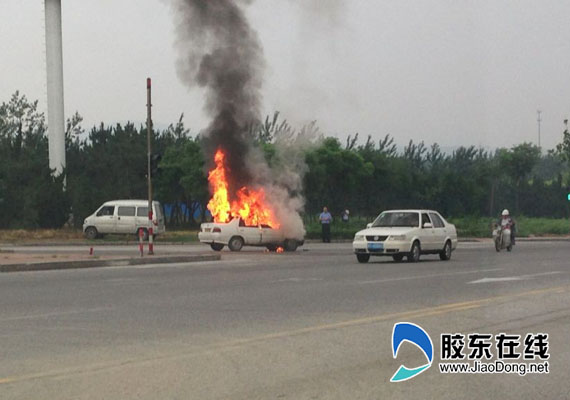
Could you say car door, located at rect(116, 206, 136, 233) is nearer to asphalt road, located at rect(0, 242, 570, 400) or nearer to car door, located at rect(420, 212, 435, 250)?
car door, located at rect(420, 212, 435, 250)

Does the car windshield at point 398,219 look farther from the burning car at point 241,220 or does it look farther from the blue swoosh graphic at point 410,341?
the blue swoosh graphic at point 410,341

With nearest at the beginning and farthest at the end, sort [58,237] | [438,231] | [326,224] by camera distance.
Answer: [438,231], [326,224], [58,237]

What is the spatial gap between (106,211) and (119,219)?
0.91 m

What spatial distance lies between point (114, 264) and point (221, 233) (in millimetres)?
9354

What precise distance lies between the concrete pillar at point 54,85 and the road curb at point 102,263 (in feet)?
117

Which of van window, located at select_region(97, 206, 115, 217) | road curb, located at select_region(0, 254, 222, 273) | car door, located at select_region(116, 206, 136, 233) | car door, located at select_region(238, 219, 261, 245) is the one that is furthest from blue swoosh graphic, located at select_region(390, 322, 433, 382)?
van window, located at select_region(97, 206, 115, 217)

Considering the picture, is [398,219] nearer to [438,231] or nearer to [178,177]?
[438,231]

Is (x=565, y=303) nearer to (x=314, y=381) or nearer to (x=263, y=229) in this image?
(x=314, y=381)

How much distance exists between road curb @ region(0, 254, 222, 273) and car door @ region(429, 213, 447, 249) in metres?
6.45

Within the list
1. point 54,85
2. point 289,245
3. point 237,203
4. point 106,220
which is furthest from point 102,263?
point 54,85

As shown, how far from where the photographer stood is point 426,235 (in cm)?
2883

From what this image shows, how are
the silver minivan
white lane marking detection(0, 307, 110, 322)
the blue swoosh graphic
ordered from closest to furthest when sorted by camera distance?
the blue swoosh graphic < white lane marking detection(0, 307, 110, 322) < the silver minivan

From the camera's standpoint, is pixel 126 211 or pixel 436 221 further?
pixel 126 211

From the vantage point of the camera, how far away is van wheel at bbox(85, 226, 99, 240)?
48469 millimetres
